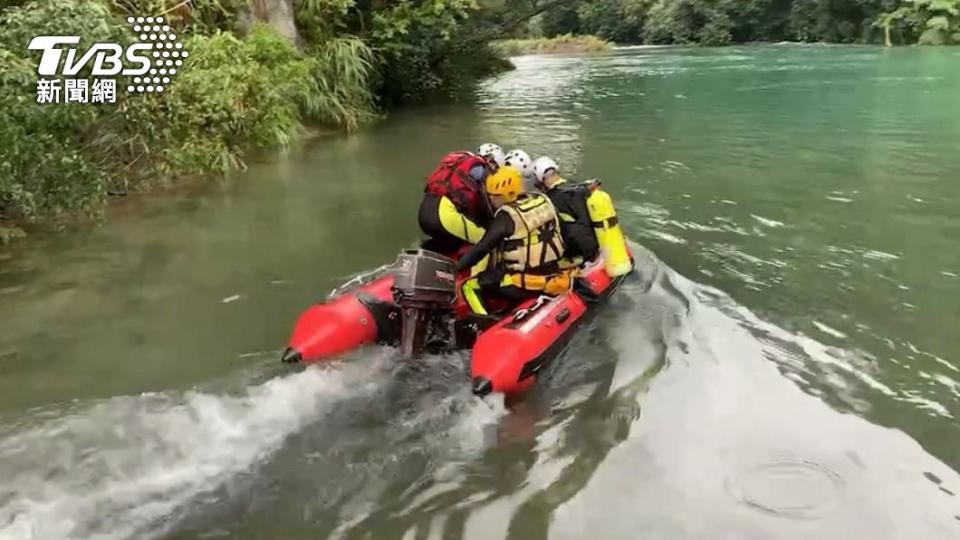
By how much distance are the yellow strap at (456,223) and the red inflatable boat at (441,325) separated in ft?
1.18

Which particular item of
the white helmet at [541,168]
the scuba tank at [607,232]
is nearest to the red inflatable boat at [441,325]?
the scuba tank at [607,232]

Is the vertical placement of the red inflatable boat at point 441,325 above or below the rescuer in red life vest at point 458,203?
below

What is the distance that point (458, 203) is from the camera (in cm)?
650

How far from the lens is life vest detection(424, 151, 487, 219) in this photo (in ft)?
21.3

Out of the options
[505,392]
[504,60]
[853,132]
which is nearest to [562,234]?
[505,392]

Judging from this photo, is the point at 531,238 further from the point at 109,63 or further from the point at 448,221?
the point at 109,63

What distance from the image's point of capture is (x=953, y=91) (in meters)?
19.9

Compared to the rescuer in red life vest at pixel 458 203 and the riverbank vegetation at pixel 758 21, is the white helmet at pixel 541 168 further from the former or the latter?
the riverbank vegetation at pixel 758 21

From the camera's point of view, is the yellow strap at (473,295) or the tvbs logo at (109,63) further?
the tvbs logo at (109,63)

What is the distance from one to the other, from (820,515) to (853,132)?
11.6m

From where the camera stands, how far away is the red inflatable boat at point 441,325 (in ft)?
18.0

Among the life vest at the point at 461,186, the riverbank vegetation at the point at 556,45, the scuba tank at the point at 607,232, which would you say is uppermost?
the life vest at the point at 461,186

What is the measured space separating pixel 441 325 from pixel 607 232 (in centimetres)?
130

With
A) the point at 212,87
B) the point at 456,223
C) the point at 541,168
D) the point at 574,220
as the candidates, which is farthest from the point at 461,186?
the point at 212,87
